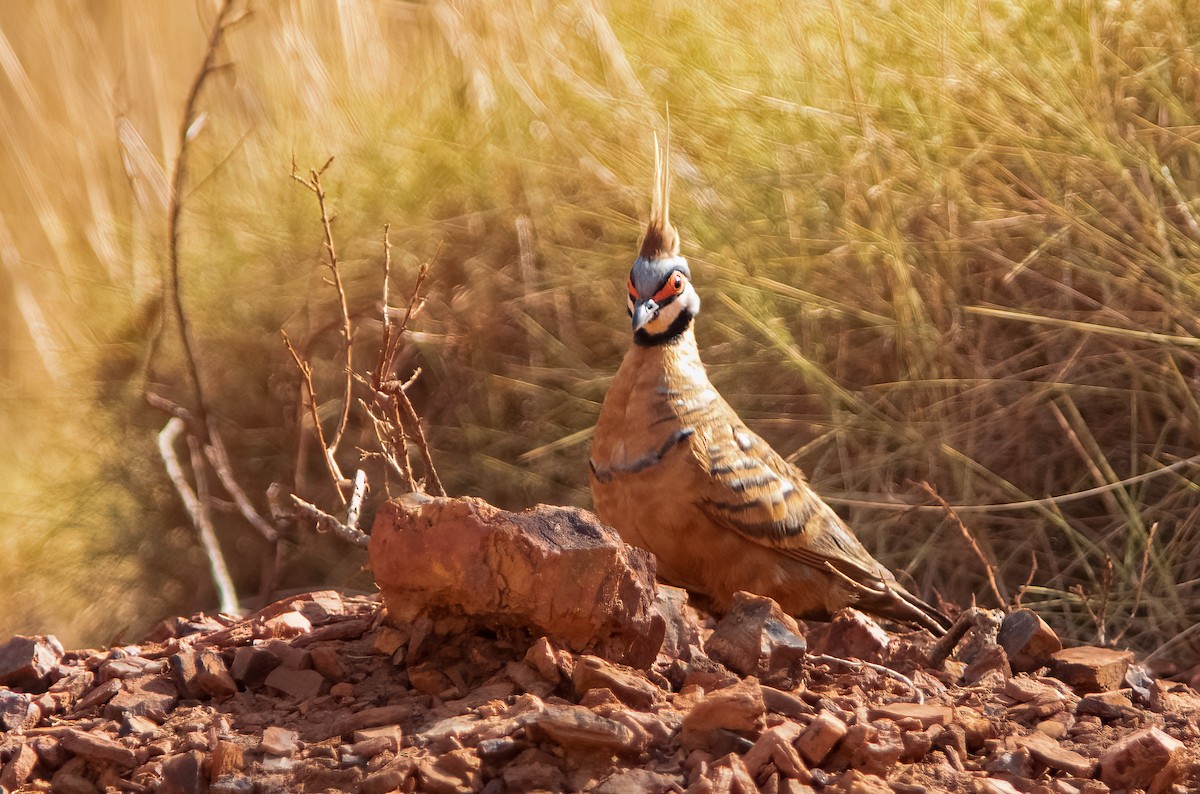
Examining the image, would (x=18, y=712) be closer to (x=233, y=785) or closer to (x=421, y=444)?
(x=233, y=785)

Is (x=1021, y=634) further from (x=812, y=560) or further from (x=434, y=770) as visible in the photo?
(x=434, y=770)

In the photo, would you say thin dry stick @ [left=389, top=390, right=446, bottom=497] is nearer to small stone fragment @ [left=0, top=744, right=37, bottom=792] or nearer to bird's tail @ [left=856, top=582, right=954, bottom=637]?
small stone fragment @ [left=0, top=744, right=37, bottom=792]

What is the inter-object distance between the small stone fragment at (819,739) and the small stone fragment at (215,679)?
115cm

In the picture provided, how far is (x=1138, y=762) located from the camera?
2268mm

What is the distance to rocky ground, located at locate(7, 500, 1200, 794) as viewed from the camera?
2111mm

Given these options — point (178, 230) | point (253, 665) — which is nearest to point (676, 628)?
point (253, 665)

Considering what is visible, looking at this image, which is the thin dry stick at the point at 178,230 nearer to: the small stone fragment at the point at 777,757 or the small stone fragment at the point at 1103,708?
the small stone fragment at the point at 777,757

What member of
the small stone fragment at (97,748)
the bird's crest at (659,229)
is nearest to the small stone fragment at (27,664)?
the small stone fragment at (97,748)

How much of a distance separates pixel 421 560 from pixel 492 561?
5.8 inches

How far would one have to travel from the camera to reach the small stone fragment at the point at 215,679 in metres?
2.49

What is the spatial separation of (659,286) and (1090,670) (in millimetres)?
1489

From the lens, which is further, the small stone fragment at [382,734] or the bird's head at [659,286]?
the bird's head at [659,286]

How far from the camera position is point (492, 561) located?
231 cm

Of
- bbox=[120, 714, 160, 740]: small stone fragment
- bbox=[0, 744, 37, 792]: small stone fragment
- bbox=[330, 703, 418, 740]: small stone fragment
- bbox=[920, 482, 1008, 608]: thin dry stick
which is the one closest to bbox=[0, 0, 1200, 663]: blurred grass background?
bbox=[920, 482, 1008, 608]: thin dry stick
